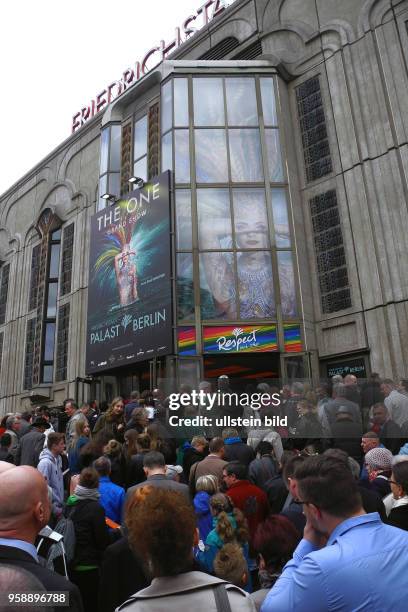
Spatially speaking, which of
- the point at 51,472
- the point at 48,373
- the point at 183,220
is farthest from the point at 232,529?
the point at 48,373

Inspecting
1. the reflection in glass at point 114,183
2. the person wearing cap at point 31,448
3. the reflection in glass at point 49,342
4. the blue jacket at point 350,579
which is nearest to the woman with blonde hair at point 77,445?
the person wearing cap at point 31,448

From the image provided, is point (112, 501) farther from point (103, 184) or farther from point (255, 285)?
point (103, 184)

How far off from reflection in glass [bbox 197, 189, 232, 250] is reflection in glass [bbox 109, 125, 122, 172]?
19.5 ft

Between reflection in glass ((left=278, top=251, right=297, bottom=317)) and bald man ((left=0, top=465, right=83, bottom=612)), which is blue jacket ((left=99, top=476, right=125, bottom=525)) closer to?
bald man ((left=0, top=465, right=83, bottom=612))

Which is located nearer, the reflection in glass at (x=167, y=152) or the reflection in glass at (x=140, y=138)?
the reflection in glass at (x=167, y=152)

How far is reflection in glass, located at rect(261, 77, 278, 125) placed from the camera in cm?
2125

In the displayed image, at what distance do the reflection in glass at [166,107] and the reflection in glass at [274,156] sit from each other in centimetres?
428

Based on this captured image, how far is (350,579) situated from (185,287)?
17.2 meters

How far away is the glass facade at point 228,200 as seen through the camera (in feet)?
61.9

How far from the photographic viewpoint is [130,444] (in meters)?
7.72

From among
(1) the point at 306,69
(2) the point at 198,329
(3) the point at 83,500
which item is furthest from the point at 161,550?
(1) the point at 306,69

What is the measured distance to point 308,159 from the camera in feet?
70.3

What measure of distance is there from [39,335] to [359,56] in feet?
71.2

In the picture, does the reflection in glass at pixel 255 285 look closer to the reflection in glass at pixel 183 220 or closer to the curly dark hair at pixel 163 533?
the reflection in glass at pixel 183 220
